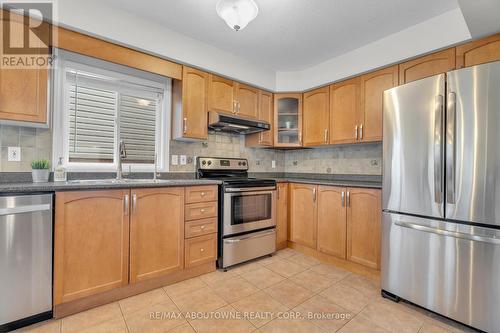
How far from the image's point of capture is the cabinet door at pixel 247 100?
304 cm

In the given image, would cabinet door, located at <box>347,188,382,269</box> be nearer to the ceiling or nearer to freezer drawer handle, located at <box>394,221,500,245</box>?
freezer drawer handle, located at <box>394,221,500,245</box>

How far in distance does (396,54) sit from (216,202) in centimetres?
243

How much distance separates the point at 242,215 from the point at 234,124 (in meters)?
1.09

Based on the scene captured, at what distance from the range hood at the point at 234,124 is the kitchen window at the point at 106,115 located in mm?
570

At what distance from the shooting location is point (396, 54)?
7.75 ft

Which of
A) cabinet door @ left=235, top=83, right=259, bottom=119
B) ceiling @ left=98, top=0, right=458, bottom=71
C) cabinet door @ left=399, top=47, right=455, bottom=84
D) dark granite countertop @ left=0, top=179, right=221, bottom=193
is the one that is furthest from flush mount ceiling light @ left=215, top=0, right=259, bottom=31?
cabinet door @ left=399, top=47, right=455, bottom=84

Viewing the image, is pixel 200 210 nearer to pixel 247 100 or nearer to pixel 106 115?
pixel 106 115

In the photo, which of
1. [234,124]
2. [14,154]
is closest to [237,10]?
[234,124]

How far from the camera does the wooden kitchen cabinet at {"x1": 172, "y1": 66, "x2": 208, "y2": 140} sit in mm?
2568

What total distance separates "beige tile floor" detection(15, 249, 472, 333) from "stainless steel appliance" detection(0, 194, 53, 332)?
5.7 inches

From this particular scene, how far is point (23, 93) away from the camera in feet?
5.65

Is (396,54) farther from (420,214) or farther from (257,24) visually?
Answer: (420,214)

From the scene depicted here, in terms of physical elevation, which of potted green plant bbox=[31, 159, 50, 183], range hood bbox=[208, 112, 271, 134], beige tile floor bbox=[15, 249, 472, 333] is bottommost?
beige tile floor bbox=[15, 249, 472, 333]

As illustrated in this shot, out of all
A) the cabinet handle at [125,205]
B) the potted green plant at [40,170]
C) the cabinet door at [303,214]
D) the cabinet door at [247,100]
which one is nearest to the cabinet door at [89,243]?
the cabinet handle at [125,205]
